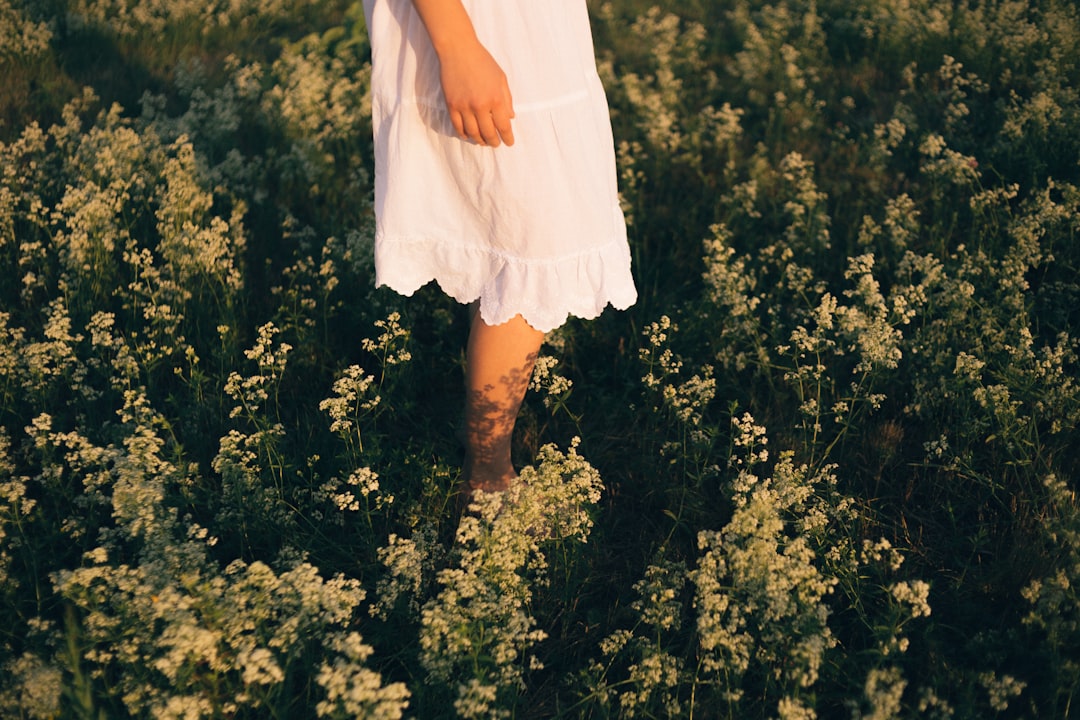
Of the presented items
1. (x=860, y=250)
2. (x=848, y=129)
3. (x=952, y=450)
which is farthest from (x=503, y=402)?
(x=848, y=129)

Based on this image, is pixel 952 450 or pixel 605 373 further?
pixel 605 373

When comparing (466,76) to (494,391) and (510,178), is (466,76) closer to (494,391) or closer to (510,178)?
(510,178)

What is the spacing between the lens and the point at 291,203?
162 inches

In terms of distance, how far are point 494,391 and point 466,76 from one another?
3.02 ft

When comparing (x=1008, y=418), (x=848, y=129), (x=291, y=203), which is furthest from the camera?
(x=848, y=129)

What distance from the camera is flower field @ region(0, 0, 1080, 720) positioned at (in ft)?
6.95

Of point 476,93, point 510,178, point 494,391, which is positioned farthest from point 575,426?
point 476,93

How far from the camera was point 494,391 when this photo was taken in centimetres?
256

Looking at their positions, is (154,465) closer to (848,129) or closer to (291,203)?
(291,203)

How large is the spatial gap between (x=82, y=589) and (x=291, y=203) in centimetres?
238

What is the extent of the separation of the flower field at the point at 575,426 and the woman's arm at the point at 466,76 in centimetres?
92

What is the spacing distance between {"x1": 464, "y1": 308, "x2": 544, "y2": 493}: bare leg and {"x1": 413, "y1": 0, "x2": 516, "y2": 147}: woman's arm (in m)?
0.57

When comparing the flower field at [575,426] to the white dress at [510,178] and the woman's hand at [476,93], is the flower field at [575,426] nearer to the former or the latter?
the white dress at [510,178]

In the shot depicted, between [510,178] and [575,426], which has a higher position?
[510,178]
